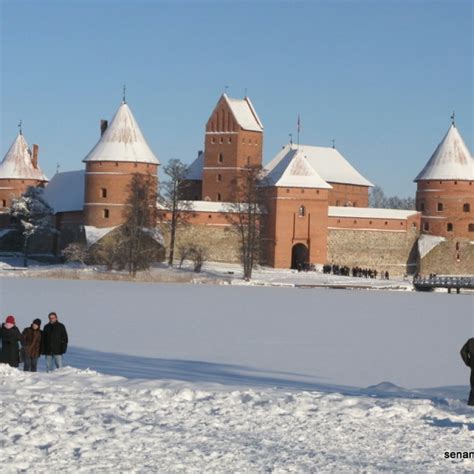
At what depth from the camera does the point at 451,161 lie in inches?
1897

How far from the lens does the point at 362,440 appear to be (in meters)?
7.60

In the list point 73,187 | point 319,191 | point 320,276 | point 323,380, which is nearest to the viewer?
point 323,380

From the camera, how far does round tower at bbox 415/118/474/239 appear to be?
157 ft

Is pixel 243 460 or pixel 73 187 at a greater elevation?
pixel 73 187

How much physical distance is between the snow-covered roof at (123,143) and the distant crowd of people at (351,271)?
889cm

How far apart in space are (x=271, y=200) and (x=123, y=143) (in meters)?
7.07

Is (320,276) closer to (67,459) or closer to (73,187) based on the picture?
(73,187)

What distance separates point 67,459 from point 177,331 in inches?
418

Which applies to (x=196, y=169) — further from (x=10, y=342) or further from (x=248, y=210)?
(x=10, y=342)

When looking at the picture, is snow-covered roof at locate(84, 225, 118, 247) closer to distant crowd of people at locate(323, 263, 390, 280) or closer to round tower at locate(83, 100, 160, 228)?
round tower at locate(83, 100, 160, 228)

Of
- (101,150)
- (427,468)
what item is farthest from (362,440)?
(101,150)

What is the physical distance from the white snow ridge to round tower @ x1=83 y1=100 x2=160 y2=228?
112 feet

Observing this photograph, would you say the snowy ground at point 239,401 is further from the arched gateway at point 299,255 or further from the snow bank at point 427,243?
the snow bank at point 427,243

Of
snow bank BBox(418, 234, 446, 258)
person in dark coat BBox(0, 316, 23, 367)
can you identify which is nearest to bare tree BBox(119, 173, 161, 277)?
snow bank BBox(418, 234, 446, 258)
